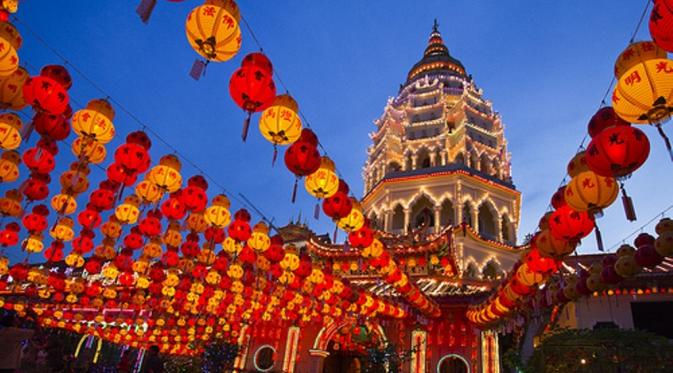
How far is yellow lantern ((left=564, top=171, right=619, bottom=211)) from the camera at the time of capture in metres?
4.85

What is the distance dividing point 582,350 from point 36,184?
10.3 metres

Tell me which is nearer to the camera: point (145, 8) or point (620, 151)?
point (145, 8)

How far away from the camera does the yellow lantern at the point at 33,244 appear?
10492 mm

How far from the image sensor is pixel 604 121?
4465 mm

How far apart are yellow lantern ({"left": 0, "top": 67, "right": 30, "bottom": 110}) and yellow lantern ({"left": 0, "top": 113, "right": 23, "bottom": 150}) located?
1109mm

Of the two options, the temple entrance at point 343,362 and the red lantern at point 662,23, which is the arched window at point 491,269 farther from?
the red lantern at point 662,23

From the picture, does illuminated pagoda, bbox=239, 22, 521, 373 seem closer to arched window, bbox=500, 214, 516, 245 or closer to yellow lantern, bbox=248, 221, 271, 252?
arched window, bbox=500, 214, 516, 245

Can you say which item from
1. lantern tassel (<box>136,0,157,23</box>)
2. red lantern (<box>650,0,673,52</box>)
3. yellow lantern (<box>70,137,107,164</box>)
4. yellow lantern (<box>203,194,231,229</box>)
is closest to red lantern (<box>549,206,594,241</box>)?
red lantern (<box>650,0,673,52</box>)

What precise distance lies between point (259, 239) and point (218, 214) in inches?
44.4

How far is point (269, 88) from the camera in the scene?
4.95m

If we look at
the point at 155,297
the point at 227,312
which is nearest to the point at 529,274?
the point at 227,312

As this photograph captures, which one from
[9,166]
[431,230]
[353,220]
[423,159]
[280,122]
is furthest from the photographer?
[423,159]

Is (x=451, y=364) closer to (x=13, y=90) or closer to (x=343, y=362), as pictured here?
(x=343, y=362)

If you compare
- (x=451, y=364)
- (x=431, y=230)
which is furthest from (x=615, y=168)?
(x=431, y=230)
